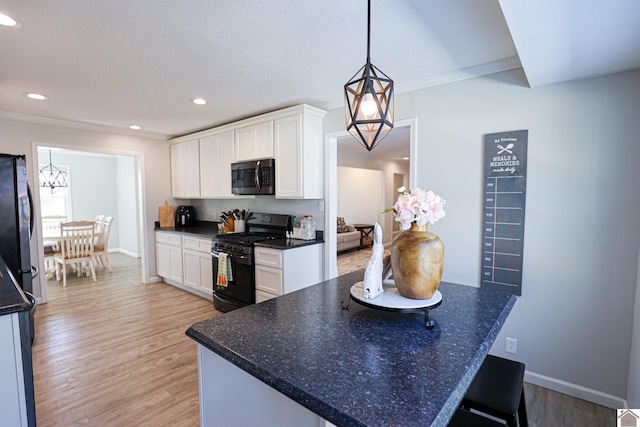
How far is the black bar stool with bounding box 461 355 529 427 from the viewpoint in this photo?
1.23 meters

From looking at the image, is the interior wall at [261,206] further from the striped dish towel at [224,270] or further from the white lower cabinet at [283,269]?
the striped dish towel at [224,270]

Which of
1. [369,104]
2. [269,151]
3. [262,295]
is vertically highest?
[269,151]

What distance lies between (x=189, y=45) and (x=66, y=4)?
643 millimetres

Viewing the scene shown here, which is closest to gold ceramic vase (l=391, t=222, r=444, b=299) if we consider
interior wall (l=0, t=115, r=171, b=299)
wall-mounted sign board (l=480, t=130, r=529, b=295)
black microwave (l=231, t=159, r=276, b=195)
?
wall-mounted sign board (l=480, t=130, r=529, b=295)

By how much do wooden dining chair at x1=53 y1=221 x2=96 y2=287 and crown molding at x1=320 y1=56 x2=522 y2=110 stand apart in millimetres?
5402

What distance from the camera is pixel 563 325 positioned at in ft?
7.20

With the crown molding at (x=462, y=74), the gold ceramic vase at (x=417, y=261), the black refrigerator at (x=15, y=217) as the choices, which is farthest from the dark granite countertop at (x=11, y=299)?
the crown molding at (x=462, y=74)

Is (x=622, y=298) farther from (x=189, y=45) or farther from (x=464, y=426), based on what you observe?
(x=189, y=45)

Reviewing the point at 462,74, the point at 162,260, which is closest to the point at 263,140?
the point at 462,74

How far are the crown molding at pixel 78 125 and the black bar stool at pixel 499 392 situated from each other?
528cm

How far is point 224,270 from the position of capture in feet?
12.0

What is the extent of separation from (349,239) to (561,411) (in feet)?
17.7

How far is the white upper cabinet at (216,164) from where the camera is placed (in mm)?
4250

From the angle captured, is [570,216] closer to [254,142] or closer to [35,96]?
[254,142]
